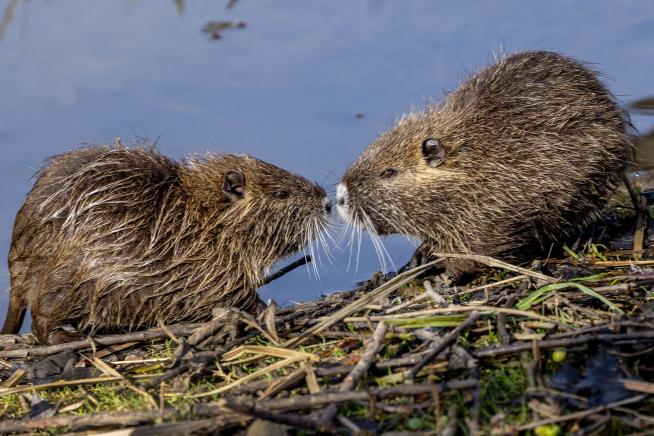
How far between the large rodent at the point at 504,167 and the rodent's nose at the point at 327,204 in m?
0.10

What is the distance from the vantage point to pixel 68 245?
4109 millimetres

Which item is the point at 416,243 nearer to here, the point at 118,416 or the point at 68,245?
the point at 68,245

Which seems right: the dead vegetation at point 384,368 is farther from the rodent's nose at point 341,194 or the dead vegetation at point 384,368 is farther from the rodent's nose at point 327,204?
the rodent's nose at point 341,194

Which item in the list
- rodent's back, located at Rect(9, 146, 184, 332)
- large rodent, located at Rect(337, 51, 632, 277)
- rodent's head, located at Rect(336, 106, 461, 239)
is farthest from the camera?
rodent's head, located at Rect(336, 106, 461, 239)

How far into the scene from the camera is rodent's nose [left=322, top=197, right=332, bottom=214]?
4.84 meters

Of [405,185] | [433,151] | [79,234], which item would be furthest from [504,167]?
[79,234]

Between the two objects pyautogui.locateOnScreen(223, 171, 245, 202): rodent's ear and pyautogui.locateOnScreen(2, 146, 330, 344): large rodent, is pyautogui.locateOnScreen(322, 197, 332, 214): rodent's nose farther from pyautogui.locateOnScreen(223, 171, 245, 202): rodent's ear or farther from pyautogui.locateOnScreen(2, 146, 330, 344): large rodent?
pyautogui.locateOnScreen(223, 171, 245, 202): rodent's ear

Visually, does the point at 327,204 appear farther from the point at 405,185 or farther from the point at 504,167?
the point at 504,167

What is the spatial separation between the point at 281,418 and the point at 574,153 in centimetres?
272

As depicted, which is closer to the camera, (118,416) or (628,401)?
(628,401)

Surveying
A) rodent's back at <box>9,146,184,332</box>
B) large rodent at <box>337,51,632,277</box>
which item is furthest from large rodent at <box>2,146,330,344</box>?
large rodent at <box>337,51,632,277</box>

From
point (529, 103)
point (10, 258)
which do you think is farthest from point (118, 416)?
point (529, 103)

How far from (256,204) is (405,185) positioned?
2.66 ft

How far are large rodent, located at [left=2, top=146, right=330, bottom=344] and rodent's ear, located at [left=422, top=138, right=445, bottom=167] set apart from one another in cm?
64
